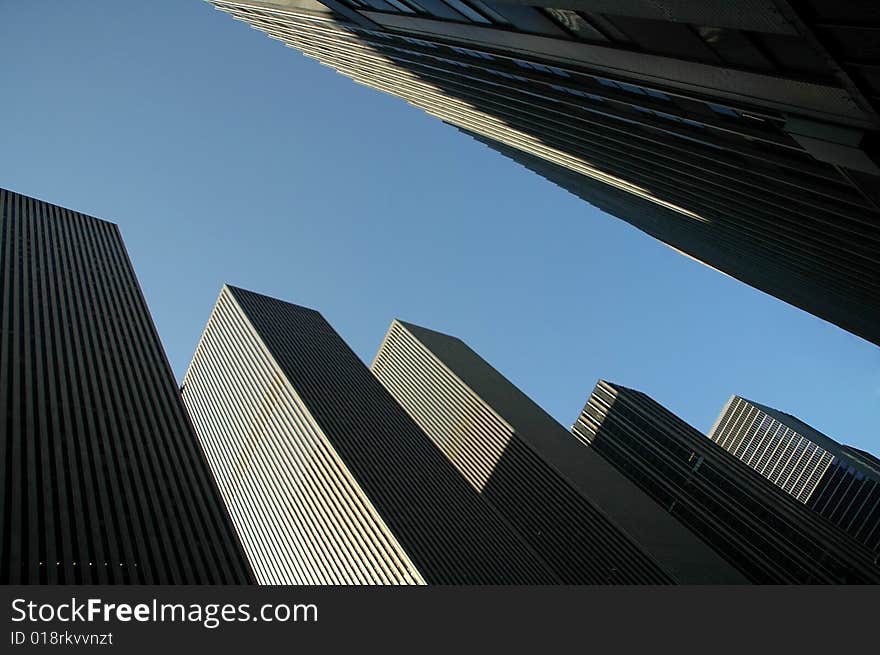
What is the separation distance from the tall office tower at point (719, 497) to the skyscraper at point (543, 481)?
43.5 feet

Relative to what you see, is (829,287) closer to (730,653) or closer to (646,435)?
(730,653)

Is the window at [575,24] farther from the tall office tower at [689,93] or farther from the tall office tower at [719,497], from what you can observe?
the tall office tower at [719,497]

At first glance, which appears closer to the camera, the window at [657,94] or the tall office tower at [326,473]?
the window at [657,94]

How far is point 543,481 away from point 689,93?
116798mm

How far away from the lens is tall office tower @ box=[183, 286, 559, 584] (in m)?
73.8

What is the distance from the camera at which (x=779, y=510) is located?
142750mm

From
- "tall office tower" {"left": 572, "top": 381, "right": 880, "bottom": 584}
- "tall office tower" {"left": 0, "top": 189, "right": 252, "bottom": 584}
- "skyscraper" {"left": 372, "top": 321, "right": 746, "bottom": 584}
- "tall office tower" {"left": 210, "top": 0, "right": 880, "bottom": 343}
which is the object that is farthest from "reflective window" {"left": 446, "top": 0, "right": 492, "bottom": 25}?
"tall office tower" {"left": 572, "top": 381, "right": 880, "bottom": 584}

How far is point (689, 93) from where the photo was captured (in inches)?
691

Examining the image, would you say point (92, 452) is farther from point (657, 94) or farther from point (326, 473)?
point (326, 473)

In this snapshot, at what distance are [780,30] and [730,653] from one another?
2289cm

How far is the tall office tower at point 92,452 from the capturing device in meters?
33.6

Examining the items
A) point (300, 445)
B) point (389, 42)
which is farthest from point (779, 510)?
point (389, 42)

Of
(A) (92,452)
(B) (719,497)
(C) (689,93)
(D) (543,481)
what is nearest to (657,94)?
(C) (689,93)

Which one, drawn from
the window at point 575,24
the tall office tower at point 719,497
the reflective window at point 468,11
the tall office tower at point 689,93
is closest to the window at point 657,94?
the tall office tower at point 689,93
